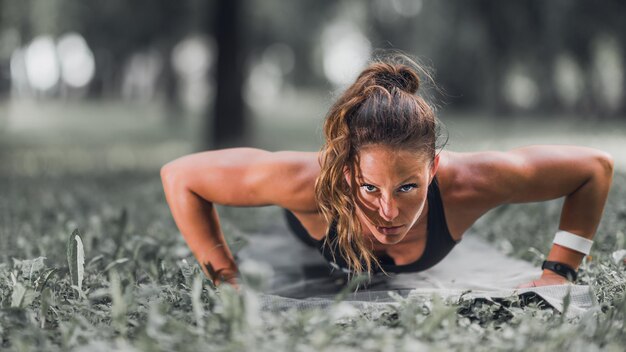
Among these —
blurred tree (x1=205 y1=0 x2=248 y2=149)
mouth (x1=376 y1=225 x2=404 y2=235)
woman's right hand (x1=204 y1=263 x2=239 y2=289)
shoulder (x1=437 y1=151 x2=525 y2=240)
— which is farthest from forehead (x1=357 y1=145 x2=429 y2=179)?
blurred tree (x1=205 y1=0 x2=248 y2=149)

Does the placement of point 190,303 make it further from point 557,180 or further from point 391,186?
point 557,180

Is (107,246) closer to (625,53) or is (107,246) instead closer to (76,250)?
(76,250)

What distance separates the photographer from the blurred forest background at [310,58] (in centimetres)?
814

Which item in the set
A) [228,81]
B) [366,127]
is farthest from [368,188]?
[228,81]

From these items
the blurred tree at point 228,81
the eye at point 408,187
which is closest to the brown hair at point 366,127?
the eye at point 408,187

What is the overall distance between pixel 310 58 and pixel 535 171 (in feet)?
56.7

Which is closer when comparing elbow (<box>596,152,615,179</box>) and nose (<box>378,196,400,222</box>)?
nose (<box>378,196,400,222</box>)

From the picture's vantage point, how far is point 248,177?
2332 millimetres

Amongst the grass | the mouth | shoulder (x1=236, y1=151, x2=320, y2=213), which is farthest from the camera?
shoulder (x1=236, y1=151, x2=320, y2=213)

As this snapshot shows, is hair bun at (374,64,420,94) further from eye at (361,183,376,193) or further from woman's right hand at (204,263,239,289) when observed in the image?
woman's right hand at (204,263,239,289)

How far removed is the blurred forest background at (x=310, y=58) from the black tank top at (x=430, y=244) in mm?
514

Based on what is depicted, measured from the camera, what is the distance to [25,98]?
82.4ft

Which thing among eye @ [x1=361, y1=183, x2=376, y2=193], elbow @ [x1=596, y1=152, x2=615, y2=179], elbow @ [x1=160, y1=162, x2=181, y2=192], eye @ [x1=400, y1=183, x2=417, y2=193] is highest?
elbow @ [x1=596, y1=152, x2=615, y2=179]

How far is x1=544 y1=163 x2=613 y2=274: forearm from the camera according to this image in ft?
8.00
